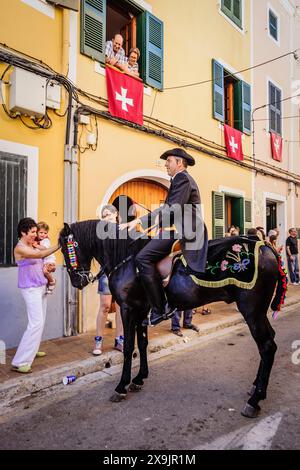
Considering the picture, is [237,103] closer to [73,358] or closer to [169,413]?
[73,358]

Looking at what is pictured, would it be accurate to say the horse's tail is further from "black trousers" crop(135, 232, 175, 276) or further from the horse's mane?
the horse's mane

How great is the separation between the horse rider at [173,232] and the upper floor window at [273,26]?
11.6 meters

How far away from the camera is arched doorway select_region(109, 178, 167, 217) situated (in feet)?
23.4

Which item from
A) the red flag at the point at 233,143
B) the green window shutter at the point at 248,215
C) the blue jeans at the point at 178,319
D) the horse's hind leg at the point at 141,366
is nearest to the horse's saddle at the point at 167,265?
the horse's hind leg at the point at 141,366

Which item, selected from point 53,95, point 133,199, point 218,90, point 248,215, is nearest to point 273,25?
point 218,90

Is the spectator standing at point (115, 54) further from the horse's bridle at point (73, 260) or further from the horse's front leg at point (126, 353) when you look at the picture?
the horse's front leg at point (126, 353)

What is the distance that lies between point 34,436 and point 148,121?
20.4 ft

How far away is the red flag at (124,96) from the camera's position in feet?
21.2

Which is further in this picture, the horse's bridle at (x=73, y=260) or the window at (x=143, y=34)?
the window at (x=143, y=34)

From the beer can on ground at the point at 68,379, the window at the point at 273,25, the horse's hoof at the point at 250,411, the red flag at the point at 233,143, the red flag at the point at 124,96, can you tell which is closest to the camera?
the horse's hoof at the point at 250,411

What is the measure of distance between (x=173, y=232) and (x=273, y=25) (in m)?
12.4

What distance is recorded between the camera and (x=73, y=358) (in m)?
4.55

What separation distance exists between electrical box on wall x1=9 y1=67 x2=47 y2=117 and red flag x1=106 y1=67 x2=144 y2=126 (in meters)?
1.56

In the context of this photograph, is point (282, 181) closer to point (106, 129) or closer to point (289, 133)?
point (289, 133)
